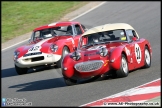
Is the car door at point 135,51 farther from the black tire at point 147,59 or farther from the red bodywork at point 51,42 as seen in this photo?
the red bodywork at point 51,42

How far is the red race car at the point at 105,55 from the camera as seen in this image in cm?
1109

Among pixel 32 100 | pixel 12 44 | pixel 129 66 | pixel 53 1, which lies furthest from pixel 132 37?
pixel 53 1

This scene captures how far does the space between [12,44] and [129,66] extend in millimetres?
Result: 10690

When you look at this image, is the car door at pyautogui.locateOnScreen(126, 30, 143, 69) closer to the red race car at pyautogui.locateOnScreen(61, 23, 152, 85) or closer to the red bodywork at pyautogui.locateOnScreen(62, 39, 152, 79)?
the red race car at pyautogui.locateOnScreen(61, 23, 152, 85)

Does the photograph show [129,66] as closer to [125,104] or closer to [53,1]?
[125,104]

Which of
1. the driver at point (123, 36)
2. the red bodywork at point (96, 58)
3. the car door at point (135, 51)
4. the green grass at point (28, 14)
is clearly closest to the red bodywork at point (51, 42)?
the car door at point (135, 51)

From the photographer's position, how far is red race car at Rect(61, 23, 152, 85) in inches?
437

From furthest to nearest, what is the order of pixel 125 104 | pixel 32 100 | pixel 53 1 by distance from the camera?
pixel 53 1
pixel 32 100
pixel 125 104

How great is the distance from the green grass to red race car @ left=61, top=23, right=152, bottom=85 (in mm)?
10802

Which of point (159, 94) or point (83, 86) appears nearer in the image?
point (159, 94)

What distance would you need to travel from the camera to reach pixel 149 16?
23.5m

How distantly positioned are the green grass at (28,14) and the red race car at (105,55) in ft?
35.4

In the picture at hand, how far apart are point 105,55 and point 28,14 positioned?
55.8 ft

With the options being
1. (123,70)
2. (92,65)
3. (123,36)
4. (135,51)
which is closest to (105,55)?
(92,65)
